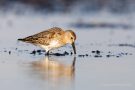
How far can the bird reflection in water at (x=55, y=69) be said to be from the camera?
39.3 feet

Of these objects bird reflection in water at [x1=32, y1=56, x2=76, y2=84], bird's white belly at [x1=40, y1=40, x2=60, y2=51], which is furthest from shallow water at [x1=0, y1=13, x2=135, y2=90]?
bird's white belly at [x1=40, y1=40, x2=60, y2=51]

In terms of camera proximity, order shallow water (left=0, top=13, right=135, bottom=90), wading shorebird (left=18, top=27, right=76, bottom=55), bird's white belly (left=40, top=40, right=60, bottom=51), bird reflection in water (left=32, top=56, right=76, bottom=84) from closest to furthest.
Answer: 1. shallow water (left=0, top=13, right=135, bottom=90)
2. bird reflection in water (left=32, top=56, right=76, bottom=84)
3. bird's white belly (left=40, top=40, right=60, bottom=51)
4. wading shorebird (left=18, top=27, right=76, bottom=55)

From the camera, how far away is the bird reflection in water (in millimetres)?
11992

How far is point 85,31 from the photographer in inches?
810

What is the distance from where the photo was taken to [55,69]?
13.1 meters

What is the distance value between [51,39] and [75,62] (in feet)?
6.28

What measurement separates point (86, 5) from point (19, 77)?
1440 centimetres

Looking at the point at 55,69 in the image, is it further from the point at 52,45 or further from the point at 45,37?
the point at 45,37

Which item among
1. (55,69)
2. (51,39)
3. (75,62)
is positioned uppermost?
(51,39)

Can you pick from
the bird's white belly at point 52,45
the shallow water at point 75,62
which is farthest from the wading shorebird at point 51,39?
the shallow water at point 75,62

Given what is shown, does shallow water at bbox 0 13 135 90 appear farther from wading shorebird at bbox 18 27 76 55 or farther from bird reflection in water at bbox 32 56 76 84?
wading shorebird at bbox 18 27 76 55

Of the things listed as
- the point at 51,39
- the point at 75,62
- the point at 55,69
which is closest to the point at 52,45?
the point at 51,39

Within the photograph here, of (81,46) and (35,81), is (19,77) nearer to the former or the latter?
(35,81)

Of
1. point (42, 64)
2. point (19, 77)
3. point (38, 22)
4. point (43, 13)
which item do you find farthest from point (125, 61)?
point (43, 13)
